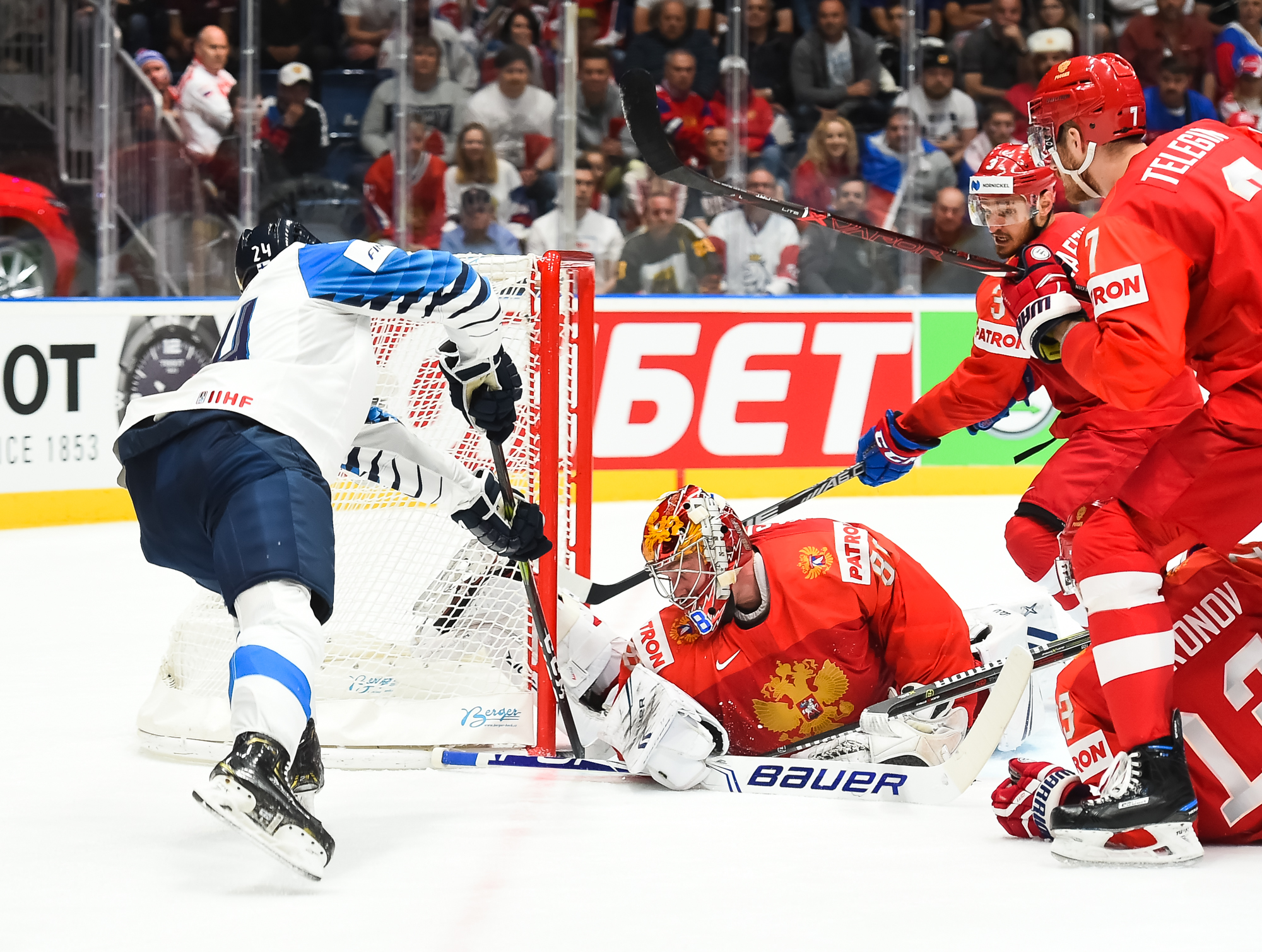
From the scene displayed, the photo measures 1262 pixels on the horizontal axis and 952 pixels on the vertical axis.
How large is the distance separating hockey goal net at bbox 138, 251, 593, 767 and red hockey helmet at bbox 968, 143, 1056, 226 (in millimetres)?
998

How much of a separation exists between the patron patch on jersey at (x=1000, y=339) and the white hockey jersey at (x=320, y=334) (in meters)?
1.37

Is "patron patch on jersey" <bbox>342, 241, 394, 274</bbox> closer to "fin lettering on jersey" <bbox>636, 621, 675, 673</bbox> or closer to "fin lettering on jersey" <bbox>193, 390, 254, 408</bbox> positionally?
"fin lettering on jersey" <bbox>193, 390, 254, 408</bbox>

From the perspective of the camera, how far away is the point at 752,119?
7.36m

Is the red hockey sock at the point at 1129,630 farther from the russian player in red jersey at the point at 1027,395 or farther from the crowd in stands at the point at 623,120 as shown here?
the crowd in stands at the point at 623,120

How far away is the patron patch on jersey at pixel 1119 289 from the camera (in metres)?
2.17

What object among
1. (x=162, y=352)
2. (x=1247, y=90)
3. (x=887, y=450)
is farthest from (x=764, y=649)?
(x=1247, y=90)

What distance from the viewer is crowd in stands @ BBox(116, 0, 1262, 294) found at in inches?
267

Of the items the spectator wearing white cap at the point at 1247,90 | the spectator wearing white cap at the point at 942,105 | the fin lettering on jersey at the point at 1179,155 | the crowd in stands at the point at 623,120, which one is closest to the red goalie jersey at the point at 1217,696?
the fin lettering on jersey at the point at 1179,155

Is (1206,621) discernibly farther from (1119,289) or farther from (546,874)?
(546,874)

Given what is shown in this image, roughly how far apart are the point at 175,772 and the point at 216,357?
88 cm

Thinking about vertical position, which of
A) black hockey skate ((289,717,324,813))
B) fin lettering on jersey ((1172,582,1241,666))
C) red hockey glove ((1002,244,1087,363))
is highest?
red hockey glove ((1002,244,1087,363))

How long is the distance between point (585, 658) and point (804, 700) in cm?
43

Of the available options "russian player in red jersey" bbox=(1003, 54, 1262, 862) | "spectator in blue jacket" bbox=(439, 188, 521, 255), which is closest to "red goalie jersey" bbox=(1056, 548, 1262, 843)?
"russian player in red jersey" bbox=(1003, 54, 1262, 862)

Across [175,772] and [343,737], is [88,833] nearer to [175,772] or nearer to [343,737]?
[175,772]
